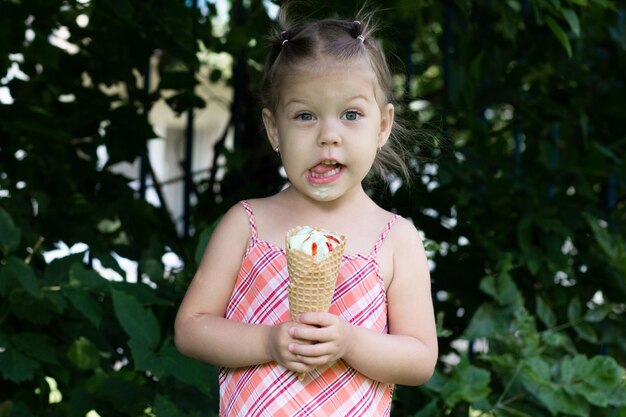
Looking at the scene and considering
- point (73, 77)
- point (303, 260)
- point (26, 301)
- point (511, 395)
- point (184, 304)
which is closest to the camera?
point (303, 260)

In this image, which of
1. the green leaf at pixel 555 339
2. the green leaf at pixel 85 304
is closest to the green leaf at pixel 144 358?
the green leaf at pixel 85 304

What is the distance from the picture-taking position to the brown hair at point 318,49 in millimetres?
1726

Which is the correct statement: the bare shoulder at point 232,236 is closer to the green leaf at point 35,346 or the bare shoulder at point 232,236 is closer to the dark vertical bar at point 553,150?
the green leaf at point 35,346

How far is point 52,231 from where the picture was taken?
9.76 feet

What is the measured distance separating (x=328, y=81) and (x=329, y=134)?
95 millimetres

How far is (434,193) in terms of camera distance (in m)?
2.96

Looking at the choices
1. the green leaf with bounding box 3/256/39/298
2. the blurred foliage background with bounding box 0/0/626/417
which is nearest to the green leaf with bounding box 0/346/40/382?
the blurred foliage background with bounding box 0/0/626/417

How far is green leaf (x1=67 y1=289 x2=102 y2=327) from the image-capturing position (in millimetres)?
2299

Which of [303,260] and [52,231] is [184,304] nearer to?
[303,260]

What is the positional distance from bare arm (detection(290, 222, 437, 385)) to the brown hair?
30 cm

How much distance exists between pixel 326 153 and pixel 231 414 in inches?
18.5

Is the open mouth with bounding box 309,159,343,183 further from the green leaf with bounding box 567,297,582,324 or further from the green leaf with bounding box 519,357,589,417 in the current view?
the green leaf with bounding box 567,297,582,324

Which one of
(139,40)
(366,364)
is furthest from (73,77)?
(366,364)

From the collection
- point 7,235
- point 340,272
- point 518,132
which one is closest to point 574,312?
point 518,132
